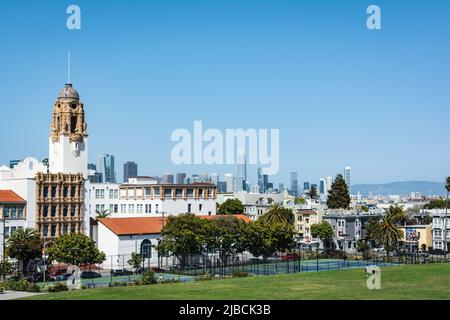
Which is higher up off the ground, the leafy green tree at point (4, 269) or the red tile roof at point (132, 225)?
the red tile roof at point (132, 225)

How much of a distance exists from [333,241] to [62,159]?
1995 inches

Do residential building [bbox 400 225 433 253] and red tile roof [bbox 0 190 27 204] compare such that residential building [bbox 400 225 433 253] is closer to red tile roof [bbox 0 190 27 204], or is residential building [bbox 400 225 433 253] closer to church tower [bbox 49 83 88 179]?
church tower [bbox 49 83 88 179]

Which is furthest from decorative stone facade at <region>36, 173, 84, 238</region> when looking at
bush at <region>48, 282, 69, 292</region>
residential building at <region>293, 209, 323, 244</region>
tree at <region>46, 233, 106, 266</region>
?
residential building at <region>293, 209, 323, 244</region>

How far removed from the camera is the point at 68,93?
90750 mm

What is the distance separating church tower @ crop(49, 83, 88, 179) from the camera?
294 ft

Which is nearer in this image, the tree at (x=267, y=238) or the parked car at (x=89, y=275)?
the parked car at (x=89, y=275)

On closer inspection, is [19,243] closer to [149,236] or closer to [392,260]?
[149,236]

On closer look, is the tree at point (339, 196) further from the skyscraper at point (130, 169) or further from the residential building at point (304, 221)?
the skyscraper at point (130, 169)

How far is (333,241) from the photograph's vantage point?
118438 millimetres

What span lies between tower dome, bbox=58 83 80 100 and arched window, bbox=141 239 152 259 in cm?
2120

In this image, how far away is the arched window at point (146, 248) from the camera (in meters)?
85.5

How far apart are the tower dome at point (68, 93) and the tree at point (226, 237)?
25105 mm

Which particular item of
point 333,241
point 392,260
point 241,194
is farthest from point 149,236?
point 241,194

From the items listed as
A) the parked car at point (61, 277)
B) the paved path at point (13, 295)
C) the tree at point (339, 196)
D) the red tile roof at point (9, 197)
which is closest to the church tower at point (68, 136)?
the red tile roof at point (9, 197)
